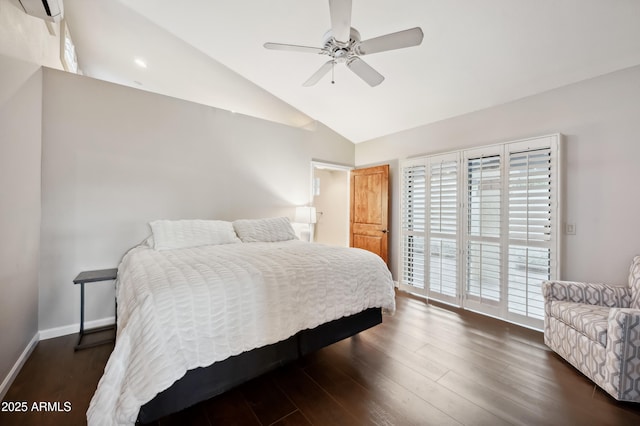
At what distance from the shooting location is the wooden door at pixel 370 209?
4.11 metres

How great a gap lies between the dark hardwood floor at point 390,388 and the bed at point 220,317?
0.21 metres

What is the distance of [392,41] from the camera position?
1.87 m

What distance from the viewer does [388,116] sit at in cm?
375

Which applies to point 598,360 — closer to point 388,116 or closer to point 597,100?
point 597,100

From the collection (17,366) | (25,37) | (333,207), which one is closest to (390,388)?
(17,366)

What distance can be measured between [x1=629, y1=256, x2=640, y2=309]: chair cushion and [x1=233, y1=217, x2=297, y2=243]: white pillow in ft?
10.2

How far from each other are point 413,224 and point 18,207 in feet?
13.5

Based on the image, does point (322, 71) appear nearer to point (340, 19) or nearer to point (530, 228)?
point (340, 19)

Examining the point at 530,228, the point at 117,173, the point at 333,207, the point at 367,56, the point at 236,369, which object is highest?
the point at 367,56

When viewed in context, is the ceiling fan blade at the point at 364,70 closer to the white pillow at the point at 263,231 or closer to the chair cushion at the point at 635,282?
the white pillow at the point at 263,231

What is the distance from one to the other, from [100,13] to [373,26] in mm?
2944

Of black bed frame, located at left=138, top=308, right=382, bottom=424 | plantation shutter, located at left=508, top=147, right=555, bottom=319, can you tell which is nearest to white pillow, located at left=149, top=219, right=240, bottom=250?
black bed frame, located at left=138, top=308, right=382, bottom=424

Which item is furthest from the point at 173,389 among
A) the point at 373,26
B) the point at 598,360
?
the point at 373,26

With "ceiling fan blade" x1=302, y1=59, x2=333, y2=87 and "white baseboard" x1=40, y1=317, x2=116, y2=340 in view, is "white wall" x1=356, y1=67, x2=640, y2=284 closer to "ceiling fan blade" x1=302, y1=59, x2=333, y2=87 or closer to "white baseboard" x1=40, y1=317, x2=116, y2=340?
"ceiling fan blade" x1=302, y1=59, x2=333, y2=87
